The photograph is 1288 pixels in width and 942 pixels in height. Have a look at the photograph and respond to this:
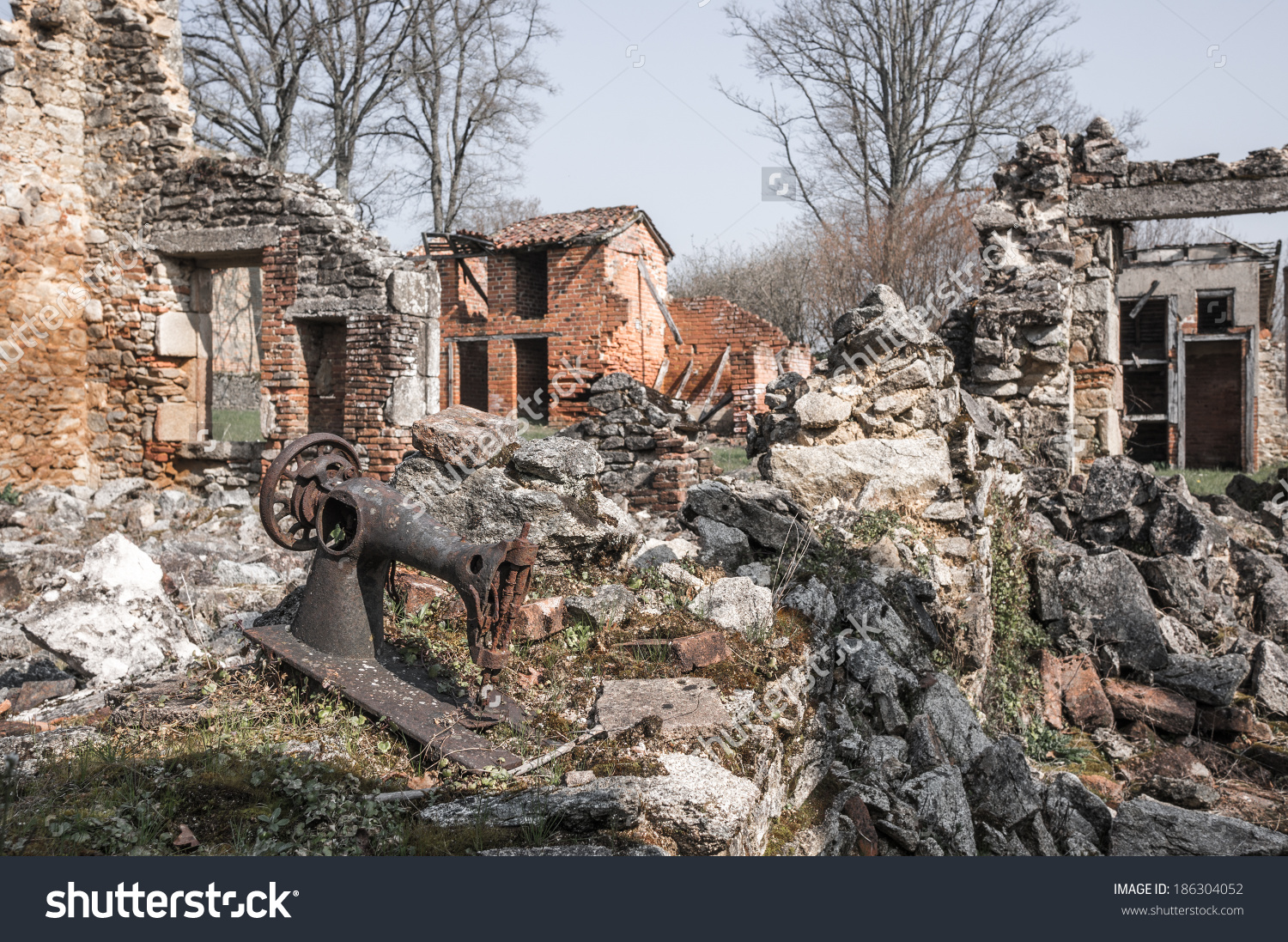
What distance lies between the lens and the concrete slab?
333 centimetres

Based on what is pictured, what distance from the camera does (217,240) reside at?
1055 cm

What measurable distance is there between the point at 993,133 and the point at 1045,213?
13804 millimetres

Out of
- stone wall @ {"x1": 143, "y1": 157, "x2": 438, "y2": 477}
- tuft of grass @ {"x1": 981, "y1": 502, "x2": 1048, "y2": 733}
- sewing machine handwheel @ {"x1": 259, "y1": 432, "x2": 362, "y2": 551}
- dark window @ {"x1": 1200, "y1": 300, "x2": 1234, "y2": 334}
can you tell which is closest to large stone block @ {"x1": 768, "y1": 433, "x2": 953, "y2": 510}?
tuft of grass @ {"x1": 981, "y1": 502, "x2": 1048, "y2": 733}

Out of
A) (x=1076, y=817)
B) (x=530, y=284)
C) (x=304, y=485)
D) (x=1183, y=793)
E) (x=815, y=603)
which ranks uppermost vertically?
(x=530, y=284)

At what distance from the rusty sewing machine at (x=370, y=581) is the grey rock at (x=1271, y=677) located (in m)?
4.99

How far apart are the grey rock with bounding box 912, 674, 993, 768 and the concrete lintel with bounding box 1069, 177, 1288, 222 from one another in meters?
7.36

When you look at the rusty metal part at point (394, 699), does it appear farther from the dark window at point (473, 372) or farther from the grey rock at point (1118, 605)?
the dark window at point (473, 372)

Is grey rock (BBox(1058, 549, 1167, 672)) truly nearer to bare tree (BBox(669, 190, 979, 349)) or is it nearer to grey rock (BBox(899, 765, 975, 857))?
grey rock (BBox(899, 765, 975, 857))

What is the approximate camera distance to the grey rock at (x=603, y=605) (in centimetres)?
420

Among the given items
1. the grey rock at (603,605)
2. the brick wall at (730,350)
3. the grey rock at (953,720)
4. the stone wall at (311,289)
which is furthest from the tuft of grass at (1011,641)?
the brick wall at (730,350)

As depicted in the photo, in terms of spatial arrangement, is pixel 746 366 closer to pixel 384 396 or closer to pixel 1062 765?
pixel 384 396

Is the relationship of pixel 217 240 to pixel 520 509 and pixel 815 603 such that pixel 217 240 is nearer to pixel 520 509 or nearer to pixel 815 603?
pixel 520 509

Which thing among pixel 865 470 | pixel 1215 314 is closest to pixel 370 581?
pixel 865 470

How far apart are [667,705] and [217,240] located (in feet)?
30.1
